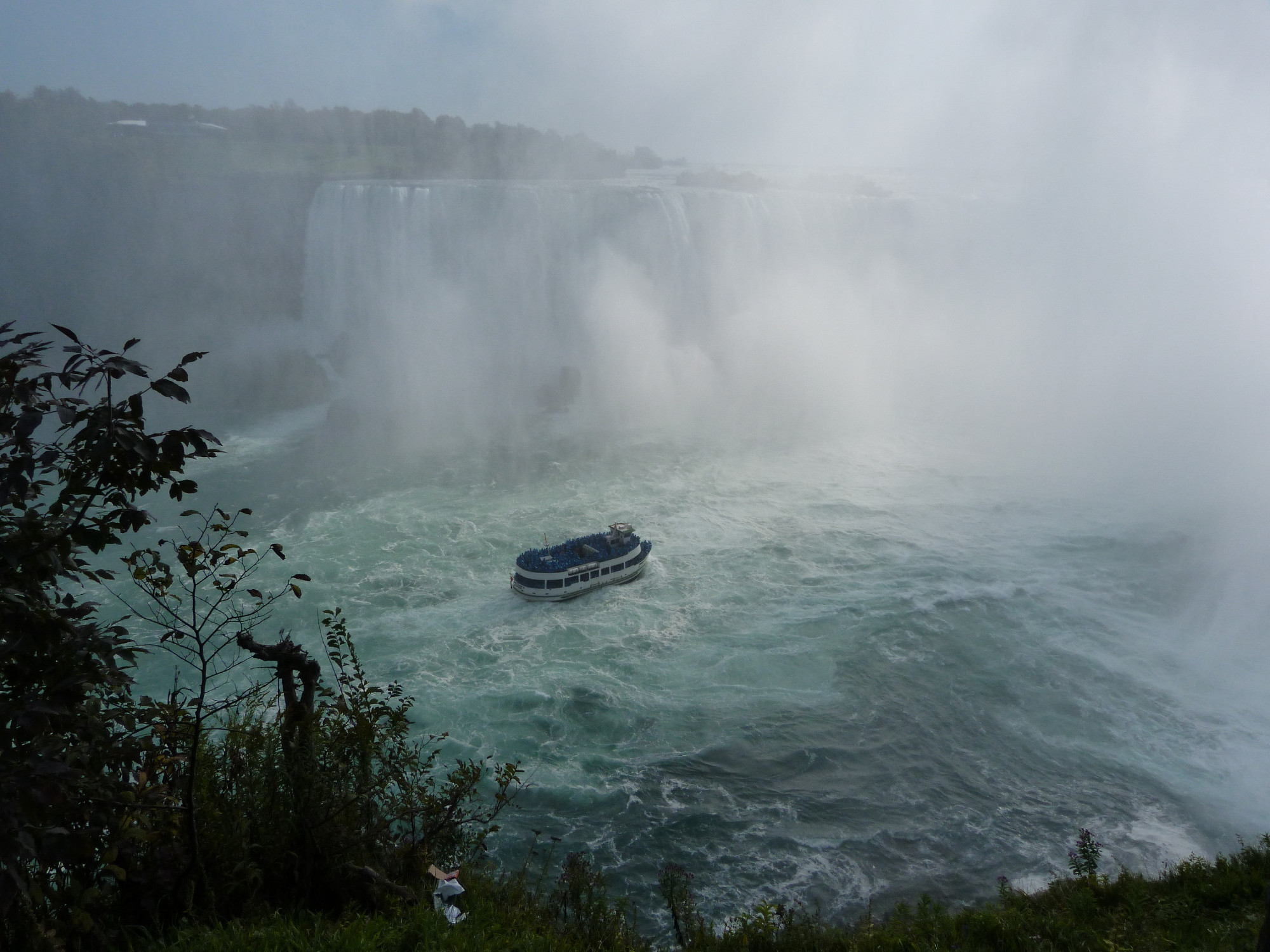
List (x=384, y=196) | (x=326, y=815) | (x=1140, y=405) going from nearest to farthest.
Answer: (x=326, y=815) < (x=1140, y=405) < (x=384, y=196)

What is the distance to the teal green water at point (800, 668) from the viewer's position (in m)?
7.72

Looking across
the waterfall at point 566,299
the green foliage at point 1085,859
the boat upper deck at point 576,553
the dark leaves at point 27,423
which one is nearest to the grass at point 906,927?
the green foliage at point 1085,859

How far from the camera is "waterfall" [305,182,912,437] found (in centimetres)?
2434

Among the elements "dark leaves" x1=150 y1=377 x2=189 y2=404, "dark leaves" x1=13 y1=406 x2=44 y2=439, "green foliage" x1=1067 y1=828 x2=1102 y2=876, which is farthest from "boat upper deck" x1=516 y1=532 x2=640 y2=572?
"dark leaves" x1=13 y1=406 x2=44 y2=439

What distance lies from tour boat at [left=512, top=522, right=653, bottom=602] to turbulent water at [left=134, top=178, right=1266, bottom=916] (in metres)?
0.29

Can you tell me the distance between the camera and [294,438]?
20094 millimetres

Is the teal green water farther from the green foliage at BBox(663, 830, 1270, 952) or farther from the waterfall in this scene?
the waterfall

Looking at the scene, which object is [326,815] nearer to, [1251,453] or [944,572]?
[944,572]

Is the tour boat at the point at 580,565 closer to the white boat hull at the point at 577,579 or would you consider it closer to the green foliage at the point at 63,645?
the white boat hull at the point at 577,579

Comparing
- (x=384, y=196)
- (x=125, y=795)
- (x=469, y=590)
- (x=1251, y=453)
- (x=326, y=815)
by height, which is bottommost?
(x=469, y=590)

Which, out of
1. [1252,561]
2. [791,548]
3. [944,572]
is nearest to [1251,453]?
[1252,561]

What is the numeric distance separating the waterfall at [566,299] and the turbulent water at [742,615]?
172 millimetres

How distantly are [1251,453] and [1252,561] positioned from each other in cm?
658

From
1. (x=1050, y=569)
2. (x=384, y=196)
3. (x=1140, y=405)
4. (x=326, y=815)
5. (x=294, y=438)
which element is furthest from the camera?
(x=384, y=196)
